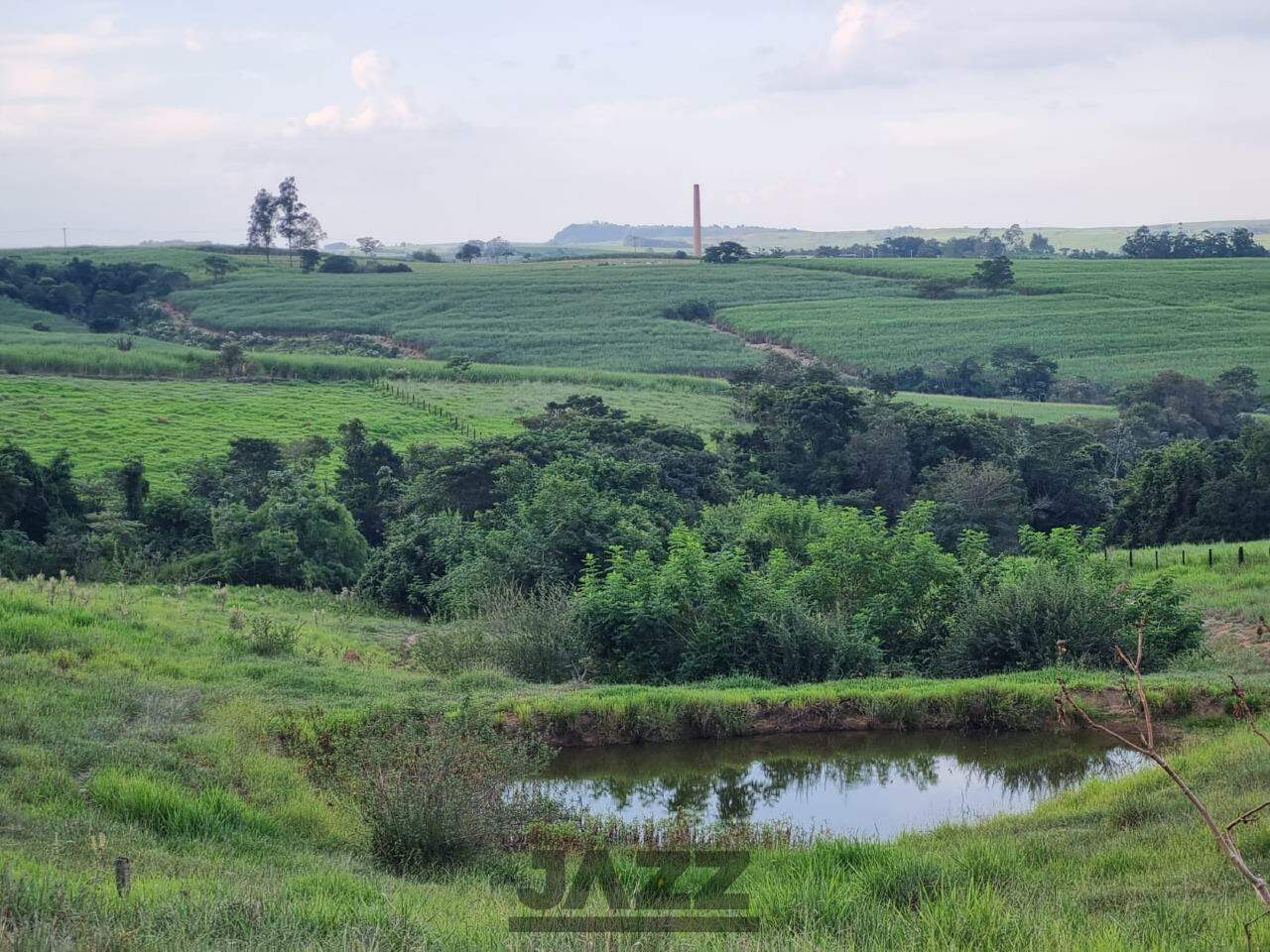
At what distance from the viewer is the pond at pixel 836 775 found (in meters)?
13.7

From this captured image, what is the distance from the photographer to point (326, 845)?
33.6 ft

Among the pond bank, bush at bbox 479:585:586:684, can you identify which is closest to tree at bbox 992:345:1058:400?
bush at bbox 479:585:586:684

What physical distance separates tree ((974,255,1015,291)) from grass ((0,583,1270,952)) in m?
82.9

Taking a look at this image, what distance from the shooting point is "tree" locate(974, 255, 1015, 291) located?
313 feet

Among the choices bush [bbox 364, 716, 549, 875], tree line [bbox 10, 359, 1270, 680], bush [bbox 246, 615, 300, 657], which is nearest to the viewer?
bush [bbox 364, 716, 549, 875]

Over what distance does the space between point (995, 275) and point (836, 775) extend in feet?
282

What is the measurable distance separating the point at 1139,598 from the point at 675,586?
23.6 ft

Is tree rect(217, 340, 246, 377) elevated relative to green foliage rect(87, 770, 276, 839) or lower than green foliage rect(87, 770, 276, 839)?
elevated

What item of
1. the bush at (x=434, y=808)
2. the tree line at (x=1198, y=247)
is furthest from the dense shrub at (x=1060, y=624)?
the tree line at (x=1198, y=247)

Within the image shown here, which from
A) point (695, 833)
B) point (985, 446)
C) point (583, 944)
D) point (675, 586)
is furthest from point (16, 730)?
point (985, 446)

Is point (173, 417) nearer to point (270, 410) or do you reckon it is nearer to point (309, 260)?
point (270, 410)

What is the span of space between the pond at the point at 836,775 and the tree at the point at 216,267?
97272 millimetres

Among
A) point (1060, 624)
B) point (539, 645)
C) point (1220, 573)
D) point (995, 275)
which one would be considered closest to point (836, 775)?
point (1060, 624)

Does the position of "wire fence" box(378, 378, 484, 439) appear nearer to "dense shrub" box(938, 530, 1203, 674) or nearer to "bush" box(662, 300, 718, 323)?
"dense shrub" box(938, 530, 1203, 674)
